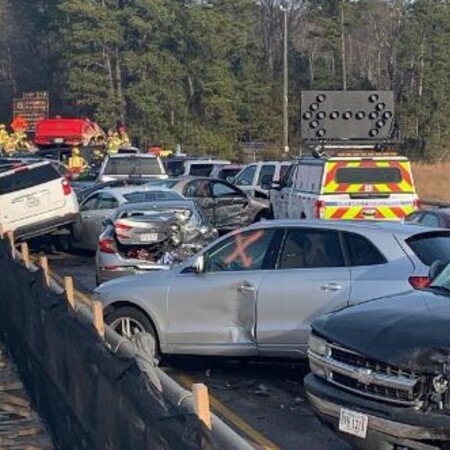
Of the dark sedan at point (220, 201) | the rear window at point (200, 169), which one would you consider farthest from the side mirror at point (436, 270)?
the rear window at point (200, 169)

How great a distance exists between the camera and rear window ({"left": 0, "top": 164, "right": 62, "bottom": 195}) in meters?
23.9

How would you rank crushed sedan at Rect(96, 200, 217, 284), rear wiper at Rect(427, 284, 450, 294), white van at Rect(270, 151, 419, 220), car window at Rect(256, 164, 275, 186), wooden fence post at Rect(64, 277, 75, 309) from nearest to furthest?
rear wiper at Rect(427, 284, 450, 294) → wooden fence post at Rect(64, 277, 75, 309) → crushed sedan at Rect(96, 200, 217, 284) → white van at Rect(270, 151, 419, 220) → car window at Rect(256, 164, 275, 186)

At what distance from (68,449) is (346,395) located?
2051mm

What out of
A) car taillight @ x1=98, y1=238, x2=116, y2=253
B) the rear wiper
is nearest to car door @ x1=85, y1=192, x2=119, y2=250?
car taillight @ x1=98, y1=238, x2=116, y2=253

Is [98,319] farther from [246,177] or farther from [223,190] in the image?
[246,177]

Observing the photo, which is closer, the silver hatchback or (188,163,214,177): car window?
the silver hatchback

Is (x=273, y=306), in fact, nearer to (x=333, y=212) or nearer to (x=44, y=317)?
(x=44, y=317)

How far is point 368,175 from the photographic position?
73.5 feet

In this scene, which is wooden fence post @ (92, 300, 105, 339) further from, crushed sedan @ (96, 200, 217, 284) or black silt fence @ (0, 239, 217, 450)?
crushed sedan @ (96, 200, 217, 284)

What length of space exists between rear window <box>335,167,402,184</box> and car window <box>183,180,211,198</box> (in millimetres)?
6617

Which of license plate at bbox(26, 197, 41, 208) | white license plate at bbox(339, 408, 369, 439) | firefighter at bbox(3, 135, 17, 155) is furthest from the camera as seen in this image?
firefighter at bbox(3, 135, 17, 155)

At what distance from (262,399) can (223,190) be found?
18.6 m

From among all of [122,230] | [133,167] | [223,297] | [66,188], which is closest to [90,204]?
[66,188]

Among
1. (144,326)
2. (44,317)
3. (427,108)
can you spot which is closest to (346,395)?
(44,317)
